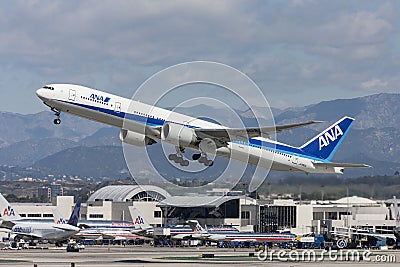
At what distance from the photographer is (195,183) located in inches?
4931

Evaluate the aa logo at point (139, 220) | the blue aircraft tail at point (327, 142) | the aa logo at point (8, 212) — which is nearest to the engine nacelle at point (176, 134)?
the blue aircraft tail at point (327, 142)

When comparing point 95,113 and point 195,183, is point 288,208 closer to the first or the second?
point 195,183

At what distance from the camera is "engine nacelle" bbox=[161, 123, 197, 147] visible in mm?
84000

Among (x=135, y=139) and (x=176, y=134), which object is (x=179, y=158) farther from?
(x=176, y=134)

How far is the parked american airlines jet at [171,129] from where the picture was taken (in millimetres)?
82625

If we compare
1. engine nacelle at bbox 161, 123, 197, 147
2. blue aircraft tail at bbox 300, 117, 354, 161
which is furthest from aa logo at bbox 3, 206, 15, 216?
engine nacelle at bbox 161, 123, 197, 147

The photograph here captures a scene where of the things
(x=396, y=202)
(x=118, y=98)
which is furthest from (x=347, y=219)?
(x=118, y=98)

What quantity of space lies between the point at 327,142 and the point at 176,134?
26124 millimetres

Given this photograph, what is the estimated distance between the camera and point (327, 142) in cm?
10275

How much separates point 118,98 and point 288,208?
3649 inches

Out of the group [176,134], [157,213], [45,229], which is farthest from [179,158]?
[157,213]

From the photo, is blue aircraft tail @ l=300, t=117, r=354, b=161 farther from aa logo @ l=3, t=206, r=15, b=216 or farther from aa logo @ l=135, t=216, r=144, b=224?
aa logo @ l=3, t=206, r=15, b=216

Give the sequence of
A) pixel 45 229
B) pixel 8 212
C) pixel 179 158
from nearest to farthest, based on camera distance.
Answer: pixel 179 158 < pixel 45 229 < pixel 8 212

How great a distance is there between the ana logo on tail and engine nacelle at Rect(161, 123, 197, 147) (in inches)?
903
